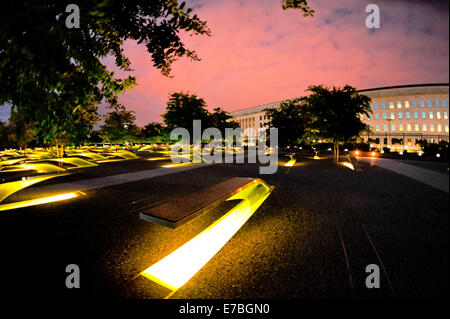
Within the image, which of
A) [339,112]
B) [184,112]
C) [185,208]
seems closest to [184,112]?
[184,112]

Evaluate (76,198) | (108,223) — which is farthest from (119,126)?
(108,223)

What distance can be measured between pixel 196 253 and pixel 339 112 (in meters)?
15.4

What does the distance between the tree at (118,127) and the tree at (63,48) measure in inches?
1169

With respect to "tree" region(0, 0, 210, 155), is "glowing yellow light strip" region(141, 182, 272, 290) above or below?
below

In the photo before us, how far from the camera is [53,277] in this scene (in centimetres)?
273

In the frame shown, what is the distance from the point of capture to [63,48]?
102 inches

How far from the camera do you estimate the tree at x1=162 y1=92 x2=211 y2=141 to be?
1767 centimetres

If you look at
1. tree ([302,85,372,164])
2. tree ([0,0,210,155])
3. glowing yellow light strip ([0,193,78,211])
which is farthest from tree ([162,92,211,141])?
tree ([0,0,210,155])

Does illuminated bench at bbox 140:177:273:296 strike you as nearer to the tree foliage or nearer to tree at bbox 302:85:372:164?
tree at bbox 302:85:372:164

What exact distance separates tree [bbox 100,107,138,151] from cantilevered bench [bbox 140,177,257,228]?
2995 centimetres

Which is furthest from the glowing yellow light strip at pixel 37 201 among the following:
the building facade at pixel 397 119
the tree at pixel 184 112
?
the building facade at pixel 397 119

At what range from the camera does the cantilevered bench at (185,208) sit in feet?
11.3
